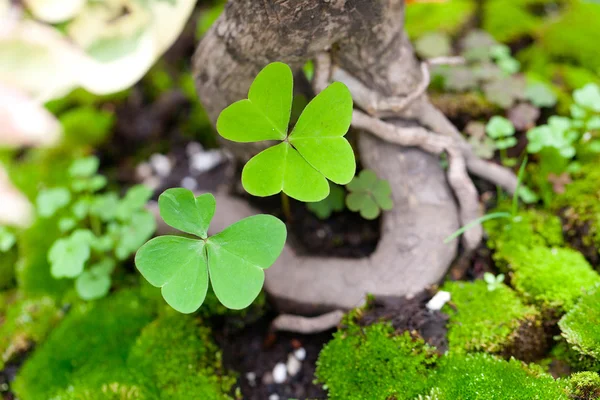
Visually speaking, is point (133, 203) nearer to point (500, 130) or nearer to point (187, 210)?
point (187, 210)

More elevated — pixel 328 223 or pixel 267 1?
pixel 267 1

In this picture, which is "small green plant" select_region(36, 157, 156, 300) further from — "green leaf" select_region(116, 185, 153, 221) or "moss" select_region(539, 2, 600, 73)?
"moss" select_region(539, 2, 600, 73)

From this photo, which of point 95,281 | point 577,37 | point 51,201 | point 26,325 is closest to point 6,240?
point 51,201

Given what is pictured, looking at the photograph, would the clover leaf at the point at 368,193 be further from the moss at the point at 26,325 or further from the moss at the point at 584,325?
the moss at the point at 26,325

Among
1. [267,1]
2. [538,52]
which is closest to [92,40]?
[267,1]

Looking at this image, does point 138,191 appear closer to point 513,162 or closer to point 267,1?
point 267,1
